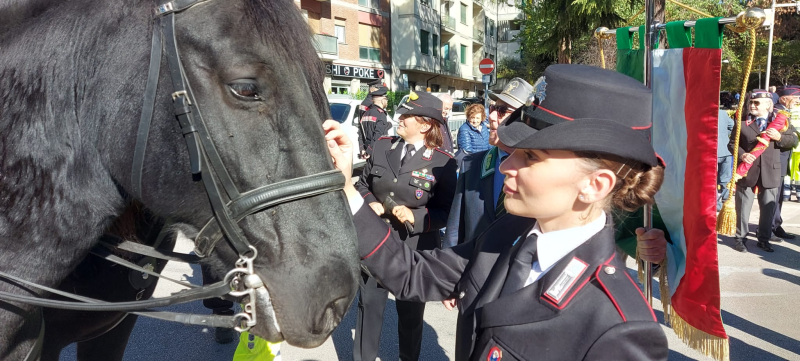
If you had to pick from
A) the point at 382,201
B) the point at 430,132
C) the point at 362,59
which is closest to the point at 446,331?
the point at 382,201

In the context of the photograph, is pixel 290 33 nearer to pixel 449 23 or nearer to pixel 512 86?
pixel 512 86

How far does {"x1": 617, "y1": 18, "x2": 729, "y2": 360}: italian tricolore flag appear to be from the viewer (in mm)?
1960

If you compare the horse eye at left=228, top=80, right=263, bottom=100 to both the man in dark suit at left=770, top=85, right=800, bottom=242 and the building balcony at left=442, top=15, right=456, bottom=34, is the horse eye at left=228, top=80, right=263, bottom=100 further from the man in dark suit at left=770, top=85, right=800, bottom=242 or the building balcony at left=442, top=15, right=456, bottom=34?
the building balcony at left=442, top=15, right=456, bottom=34

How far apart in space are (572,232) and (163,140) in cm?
118

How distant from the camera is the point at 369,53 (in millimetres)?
30562

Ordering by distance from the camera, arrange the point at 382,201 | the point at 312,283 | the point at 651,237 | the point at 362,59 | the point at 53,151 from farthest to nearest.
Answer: the point at 362,59 → the point at 382,201 → the point at 651,237 → the point at 53,151 → the point at 312,283

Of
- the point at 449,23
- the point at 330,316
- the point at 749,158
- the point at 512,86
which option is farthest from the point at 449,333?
the point at 449,23

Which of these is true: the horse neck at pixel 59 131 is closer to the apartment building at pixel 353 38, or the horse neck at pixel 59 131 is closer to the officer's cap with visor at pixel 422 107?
the officer's cap with visor at pixel 422 107

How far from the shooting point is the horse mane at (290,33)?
135 cm

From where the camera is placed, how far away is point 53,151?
1416 mm

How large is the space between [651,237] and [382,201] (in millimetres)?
1951

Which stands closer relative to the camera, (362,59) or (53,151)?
(53,151)

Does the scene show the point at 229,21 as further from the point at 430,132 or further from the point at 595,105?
the point at 430,132

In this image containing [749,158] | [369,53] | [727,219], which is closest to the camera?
[727,219]
